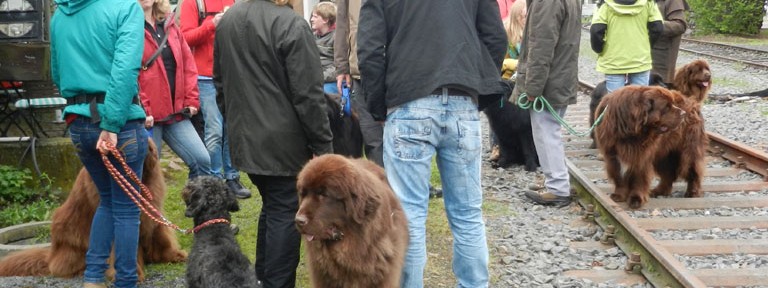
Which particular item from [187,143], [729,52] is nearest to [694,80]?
[187,143]

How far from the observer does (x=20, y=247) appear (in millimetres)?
6430

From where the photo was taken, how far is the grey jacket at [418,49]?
4.29 metres

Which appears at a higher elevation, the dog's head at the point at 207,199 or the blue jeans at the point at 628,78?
the blue jeans at the point at 628,78

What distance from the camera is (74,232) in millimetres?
5754

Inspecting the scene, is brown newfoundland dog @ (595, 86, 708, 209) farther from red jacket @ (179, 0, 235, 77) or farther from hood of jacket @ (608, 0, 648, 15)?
red jacket @ (179, 0, 235, 77)

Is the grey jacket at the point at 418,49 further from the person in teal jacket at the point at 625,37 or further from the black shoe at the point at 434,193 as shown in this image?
the person in teal jacket at the point at 625,37

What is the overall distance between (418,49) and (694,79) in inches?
297

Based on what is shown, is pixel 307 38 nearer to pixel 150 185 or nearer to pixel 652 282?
pixel 150 185

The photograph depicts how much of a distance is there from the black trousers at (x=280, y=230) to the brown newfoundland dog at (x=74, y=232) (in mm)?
1231

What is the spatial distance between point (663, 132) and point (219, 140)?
4376mm

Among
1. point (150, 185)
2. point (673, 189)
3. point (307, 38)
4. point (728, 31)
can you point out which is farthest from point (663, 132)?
point (728, 31)

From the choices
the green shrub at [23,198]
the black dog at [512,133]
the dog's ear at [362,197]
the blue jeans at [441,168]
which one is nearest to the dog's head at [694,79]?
the black dog at [512,133]

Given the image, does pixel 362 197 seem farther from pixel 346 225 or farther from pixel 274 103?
pixel 274 103

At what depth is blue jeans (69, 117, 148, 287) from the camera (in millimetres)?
4828
